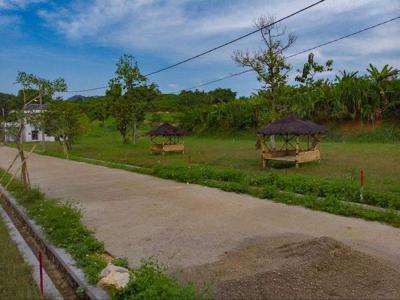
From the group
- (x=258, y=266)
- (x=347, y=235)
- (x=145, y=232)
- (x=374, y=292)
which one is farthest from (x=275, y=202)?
(x=374, y=292)

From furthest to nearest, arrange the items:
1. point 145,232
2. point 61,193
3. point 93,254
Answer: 1. point 61,193
2. point 145,232
3. point 93,254

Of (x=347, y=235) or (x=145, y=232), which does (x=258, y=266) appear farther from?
(x=145, y=232)

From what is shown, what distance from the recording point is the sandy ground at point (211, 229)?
4984 mm

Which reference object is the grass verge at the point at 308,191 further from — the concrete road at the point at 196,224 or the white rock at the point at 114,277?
the white rock at the point at 114,277

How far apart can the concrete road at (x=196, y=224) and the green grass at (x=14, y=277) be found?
1.19m

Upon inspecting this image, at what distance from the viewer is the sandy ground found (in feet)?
16.4

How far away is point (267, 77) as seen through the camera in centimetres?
1997

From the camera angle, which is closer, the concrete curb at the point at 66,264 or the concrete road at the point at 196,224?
the concrete curb at the point at 66,264

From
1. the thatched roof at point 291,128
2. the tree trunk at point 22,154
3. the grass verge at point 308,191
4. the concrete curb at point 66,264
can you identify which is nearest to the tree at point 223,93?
the thatched roof at point 291,128

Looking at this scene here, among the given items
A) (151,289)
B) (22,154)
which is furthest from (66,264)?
(22,154)

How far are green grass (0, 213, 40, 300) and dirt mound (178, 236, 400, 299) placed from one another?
183cm

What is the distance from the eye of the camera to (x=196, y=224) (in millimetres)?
6977

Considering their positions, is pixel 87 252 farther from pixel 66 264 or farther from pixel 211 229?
pixel 211 229

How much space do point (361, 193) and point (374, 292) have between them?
14.6ft
